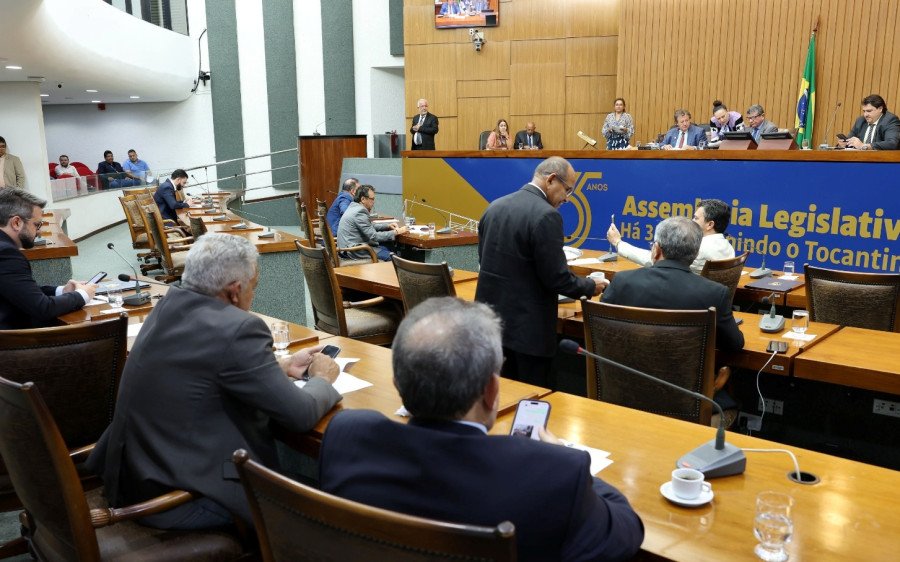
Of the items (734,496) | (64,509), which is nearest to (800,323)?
(734,496)

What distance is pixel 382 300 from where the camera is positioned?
14.5 ft

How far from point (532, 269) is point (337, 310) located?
1.17m

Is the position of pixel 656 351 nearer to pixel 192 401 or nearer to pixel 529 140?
pixel 192 401

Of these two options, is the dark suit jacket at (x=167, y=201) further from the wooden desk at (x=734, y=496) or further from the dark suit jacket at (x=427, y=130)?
the wooden desk at (x=734, y=496)

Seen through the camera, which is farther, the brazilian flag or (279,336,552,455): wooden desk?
the brazilian flag

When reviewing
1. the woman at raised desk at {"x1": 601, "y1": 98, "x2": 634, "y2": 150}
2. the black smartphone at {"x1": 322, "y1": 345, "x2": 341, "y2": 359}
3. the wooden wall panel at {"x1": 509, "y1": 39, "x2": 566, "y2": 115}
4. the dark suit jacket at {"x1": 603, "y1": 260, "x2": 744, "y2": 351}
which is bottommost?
the black smartphone at {"x1": 322, "y1": 345, "x2": 341, "y2": 359}

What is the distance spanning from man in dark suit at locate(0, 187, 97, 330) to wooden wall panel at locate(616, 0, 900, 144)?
29.7 ft

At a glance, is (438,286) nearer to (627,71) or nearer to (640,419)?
(640,419)

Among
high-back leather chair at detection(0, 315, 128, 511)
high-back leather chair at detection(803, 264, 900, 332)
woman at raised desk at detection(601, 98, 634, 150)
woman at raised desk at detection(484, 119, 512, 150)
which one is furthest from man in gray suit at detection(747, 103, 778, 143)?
high-back leather chair at detection(0, 315, 128, 511)

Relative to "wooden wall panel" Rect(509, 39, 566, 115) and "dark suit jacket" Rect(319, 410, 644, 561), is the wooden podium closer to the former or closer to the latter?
"wooden wall panel" Rect(509, 39, 566, 115)

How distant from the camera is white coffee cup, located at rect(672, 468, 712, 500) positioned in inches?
64.1

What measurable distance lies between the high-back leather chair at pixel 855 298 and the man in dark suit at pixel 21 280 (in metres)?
3.42

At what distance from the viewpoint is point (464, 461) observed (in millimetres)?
1228

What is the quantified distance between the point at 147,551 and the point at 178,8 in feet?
51.2
